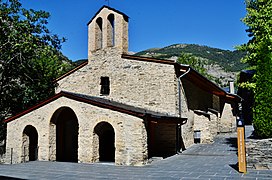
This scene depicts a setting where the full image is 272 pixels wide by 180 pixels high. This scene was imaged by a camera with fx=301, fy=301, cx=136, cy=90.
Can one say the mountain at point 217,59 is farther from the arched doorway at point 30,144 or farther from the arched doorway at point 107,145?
the arched doorway at point 30,144

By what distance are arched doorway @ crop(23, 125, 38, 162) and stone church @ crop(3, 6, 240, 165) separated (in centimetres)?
3

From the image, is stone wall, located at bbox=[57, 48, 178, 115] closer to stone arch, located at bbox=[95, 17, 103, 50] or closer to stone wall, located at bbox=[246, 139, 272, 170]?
stone arch, located at bbox=[95, 17, 103, 50]

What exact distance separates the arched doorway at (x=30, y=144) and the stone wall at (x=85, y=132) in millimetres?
216

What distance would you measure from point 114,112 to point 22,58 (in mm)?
8034

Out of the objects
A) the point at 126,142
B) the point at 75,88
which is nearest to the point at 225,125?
the point at 75,88

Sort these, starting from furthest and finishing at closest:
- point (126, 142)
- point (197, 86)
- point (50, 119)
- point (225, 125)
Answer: point (225, 125), point (197, 86), point (50, 119), point (126, 142)

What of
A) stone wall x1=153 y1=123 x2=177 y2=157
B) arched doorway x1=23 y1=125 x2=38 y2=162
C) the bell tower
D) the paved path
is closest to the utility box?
stone wall x1=153 y1=123 x2=177 y2=157

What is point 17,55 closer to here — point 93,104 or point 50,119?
point 50,119

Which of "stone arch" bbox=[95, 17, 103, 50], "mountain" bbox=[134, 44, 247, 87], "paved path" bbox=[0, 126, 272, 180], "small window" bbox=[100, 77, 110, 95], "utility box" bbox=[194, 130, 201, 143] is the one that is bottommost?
"paved path" bbox=[0, 126, 272, 180]

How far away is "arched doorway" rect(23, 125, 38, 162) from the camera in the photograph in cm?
1503

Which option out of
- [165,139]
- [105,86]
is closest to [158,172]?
[165,139]

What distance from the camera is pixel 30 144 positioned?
51.6ft

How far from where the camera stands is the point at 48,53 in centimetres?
1797

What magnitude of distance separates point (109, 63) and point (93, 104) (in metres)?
5.20
